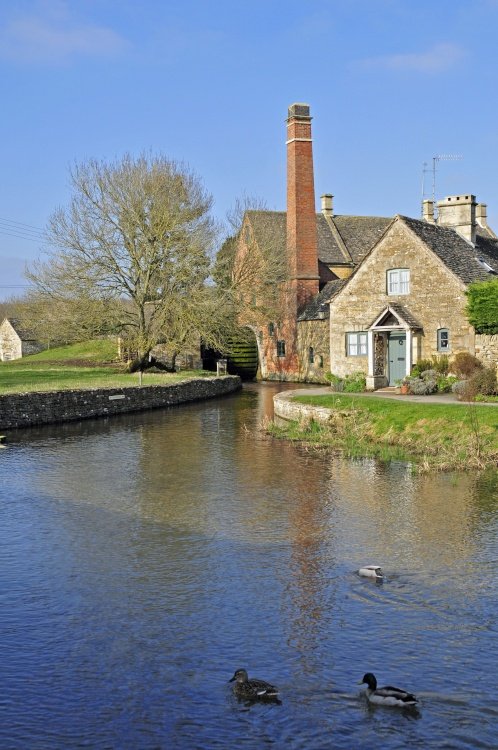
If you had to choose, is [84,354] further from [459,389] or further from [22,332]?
[459,389]

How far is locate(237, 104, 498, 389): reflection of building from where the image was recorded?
36094 millimetres

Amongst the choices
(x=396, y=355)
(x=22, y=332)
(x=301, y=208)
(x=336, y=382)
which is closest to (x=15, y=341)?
(x=22, y=332)

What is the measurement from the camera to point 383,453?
23016 mm

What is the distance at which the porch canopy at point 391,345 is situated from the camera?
1433 inches

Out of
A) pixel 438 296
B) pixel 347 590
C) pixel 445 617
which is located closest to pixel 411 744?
pixel 445 617

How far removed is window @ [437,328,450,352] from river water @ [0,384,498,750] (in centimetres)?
1631

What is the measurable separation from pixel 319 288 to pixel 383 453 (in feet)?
104

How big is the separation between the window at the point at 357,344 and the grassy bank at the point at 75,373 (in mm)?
9224

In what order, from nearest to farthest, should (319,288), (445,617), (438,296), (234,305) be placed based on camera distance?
(445,617)
(438,296)
(234,305)
(319,288)

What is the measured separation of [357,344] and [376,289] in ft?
10.3

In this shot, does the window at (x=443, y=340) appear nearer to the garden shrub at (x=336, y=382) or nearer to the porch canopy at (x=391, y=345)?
the porch canopy at (x=391, y=345)

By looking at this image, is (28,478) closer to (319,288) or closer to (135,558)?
(135,558)

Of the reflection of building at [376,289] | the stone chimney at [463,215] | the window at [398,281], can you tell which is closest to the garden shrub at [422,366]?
the reflection of building at [376,289]

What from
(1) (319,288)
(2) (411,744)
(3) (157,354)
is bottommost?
(2) (411,744)
